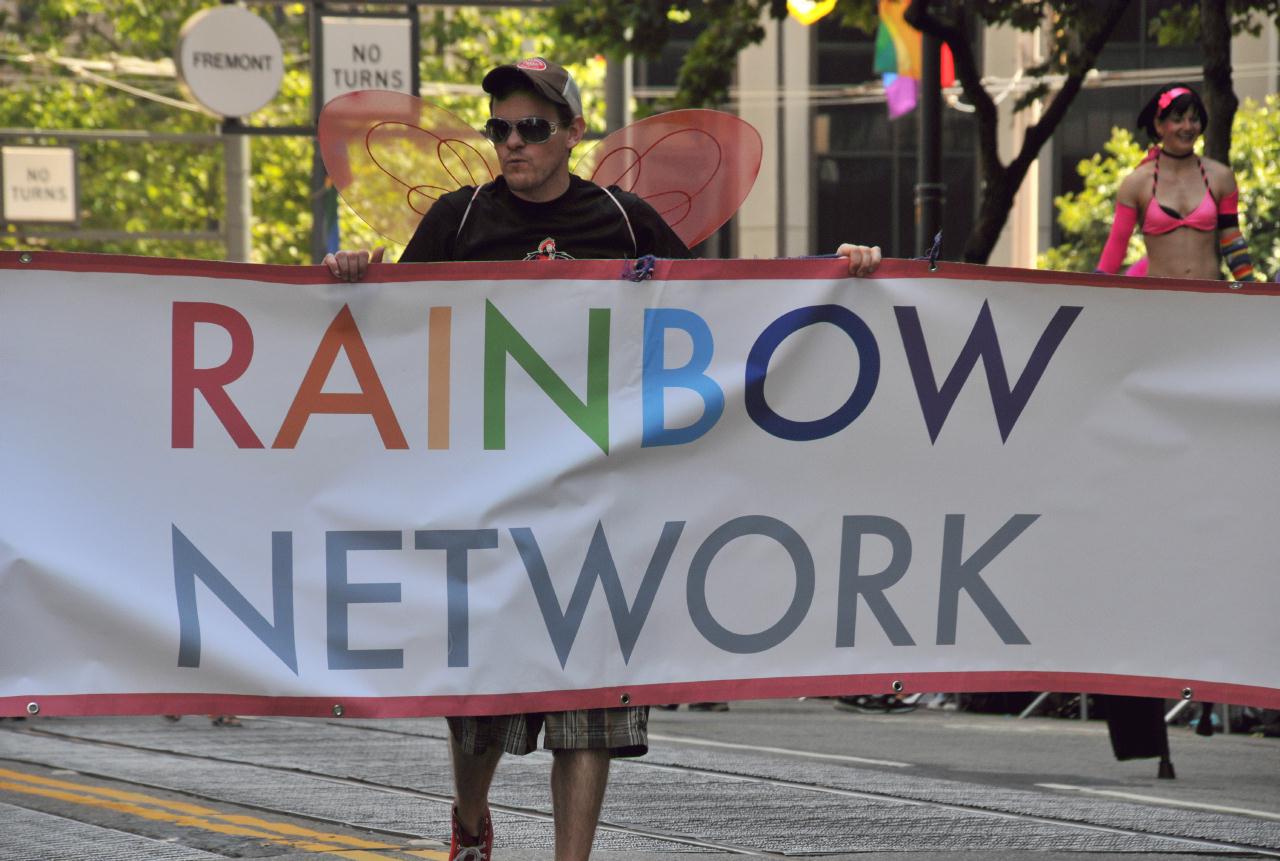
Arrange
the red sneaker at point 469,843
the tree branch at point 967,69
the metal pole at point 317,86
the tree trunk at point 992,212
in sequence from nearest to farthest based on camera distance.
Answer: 1. the red sneaker at point 469,843
2. the tree branch at point 967,69
3. the tree trunk at point 992,212
4. the metal pole at point 317,86

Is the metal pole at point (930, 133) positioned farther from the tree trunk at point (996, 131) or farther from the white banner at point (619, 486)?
the white banner at point (619, 486)

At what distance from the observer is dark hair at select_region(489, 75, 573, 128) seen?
17.1ft

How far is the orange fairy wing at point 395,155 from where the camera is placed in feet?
19.5

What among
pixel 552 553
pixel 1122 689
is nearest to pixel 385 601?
pixel 552 553

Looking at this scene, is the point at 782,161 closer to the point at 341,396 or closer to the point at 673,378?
the point at 673,378

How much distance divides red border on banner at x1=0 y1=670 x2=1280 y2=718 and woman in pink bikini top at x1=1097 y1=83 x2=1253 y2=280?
8.75 ft

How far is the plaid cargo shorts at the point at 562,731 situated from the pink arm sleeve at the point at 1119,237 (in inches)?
131

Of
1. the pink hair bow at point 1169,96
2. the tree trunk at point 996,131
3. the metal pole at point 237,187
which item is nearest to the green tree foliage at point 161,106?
the metal pole at point 237,187

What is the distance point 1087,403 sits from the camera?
5.45m

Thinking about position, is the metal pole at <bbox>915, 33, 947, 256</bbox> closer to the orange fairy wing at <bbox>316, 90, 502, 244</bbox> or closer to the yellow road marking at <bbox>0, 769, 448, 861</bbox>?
the yellow road marking at <bbox>0, 769, 448, 861</bbox>

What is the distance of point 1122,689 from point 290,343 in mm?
2227

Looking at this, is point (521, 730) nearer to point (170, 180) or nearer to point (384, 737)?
point (384, 737)

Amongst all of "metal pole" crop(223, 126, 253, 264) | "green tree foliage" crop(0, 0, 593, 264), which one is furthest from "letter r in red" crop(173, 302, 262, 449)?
"green tree foliage" crop(0, 0, 593, 264)

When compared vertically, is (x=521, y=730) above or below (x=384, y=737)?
above
